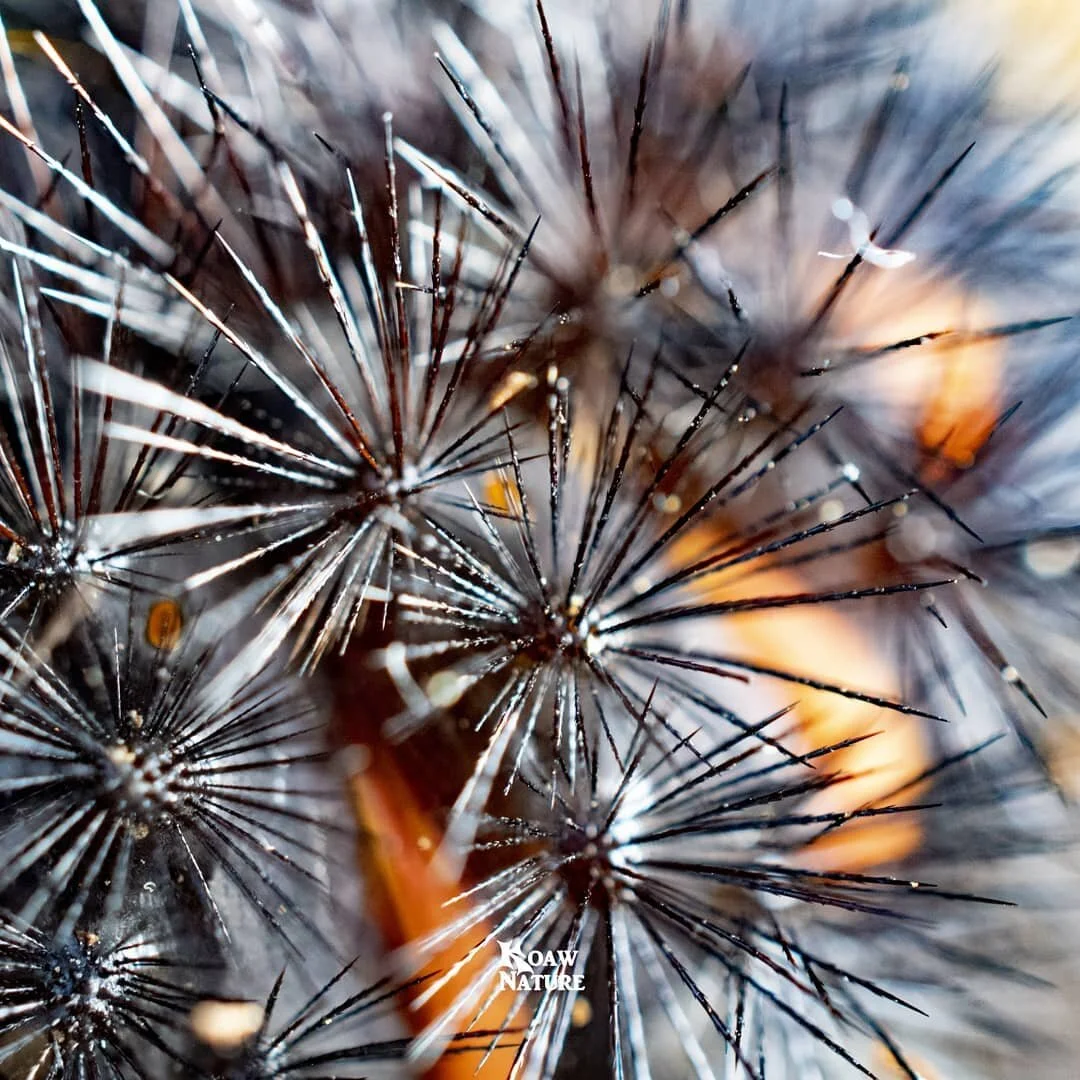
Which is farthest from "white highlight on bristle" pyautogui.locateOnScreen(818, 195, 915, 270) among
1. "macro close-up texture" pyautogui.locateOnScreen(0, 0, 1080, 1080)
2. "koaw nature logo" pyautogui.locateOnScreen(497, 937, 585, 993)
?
"koaw nature logo" pyautogui.locateOnScreen(497, 937, 585, 993)

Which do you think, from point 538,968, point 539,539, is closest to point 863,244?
point 539,539

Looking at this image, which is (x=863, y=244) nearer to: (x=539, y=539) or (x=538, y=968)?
(x=539, y=539)

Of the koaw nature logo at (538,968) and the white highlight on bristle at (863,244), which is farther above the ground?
the white highlight on bristle at (863,244)

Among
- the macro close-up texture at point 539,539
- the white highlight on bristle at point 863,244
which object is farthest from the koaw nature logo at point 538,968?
the white highlight on bristle at point 863,244

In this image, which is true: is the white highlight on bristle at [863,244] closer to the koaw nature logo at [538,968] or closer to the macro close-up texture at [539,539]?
the macro close-up texture at [539,539]

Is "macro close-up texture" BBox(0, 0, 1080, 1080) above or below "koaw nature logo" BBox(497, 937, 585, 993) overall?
above

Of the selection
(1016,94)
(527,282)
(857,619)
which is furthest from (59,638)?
(1016,94)

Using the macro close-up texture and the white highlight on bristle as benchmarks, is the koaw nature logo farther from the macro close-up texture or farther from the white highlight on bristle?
the white highlight on bristle
